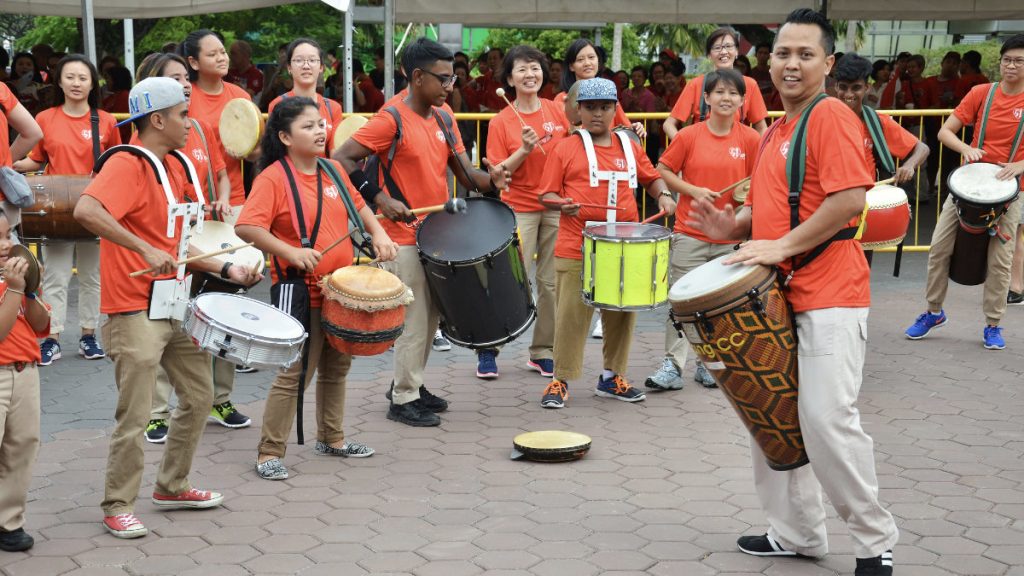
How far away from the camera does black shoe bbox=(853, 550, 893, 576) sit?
14.3 ft

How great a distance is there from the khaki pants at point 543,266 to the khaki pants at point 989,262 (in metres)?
2.89

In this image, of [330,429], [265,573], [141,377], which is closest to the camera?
Answer: [265,573]

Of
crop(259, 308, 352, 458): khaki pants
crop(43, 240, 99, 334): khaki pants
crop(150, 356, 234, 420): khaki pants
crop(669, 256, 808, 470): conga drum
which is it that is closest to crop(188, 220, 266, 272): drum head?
crop(259, 308, 352, 458): khaki pants

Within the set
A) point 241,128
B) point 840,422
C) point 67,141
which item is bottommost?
point 840,422

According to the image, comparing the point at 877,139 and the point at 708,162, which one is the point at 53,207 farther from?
the point at 877,139

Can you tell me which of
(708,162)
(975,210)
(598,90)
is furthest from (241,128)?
(975,210)

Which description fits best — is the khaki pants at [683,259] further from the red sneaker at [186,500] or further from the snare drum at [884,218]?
the red sneaker at [186,500]

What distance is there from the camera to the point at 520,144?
8211mm

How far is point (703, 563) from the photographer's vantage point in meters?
4.71

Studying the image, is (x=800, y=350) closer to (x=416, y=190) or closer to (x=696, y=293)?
(x=696, y=293)

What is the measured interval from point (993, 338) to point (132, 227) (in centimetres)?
622

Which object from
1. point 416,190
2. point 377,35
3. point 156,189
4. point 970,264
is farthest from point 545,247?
point 377,35

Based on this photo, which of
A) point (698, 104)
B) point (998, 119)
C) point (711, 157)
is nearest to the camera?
point (711, 157)

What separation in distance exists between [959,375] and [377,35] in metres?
28.3
